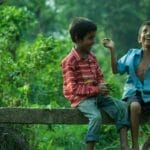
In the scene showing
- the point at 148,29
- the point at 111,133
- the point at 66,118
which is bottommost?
the point at 111,133

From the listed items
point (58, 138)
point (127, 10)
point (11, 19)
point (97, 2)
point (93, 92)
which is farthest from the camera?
point (97, 2)

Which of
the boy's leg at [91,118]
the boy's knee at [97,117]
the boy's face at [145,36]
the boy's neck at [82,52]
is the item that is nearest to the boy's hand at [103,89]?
the boy's leg at [91,118]

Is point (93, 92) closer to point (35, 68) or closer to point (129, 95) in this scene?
point (129, 95)

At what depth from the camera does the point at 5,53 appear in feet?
32.1

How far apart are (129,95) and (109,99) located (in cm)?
21

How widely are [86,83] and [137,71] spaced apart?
58cm

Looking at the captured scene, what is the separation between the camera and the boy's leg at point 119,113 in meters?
6.17

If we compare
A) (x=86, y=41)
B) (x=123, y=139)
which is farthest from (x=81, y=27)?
(x=123, y=139)

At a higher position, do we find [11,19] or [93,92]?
Result: [11,19]

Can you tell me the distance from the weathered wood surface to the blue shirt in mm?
404

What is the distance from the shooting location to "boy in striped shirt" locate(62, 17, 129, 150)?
6160mm

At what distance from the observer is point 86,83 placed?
623 cm

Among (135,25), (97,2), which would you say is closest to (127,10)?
(135,25)

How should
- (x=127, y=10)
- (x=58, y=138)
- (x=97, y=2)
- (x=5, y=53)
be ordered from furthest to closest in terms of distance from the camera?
(x=97, y=2) < (x=127, y=10) < (x=5, y=53) < (x=58, y=138)
